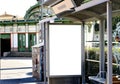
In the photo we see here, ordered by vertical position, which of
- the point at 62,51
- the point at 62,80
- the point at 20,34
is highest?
the point at 20,34

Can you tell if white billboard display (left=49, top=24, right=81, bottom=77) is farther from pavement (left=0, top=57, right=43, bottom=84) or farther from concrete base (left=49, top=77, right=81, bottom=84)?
pavement (left=0, top=57, right=43, bottom=84)

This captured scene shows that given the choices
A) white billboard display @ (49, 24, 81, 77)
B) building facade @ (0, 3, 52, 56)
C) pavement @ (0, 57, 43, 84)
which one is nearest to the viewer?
white billboard display @ (49, 24, 81, 77)

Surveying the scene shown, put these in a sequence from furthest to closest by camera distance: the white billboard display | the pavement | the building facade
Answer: the building facade, the pavement, the white billboard display

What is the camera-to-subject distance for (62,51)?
9984 mm

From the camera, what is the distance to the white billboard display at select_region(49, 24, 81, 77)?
9930 millimetres

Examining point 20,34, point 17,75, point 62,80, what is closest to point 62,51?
point 62,80

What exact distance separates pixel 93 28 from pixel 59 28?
3.49 feet

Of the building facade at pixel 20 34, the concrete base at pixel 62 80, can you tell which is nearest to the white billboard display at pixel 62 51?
the concrete base at pixel 62 80

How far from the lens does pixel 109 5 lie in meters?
5.72

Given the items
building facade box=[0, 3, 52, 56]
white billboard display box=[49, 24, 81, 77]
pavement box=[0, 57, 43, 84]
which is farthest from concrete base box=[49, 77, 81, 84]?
building facade box=[0, 3, 52, 56]

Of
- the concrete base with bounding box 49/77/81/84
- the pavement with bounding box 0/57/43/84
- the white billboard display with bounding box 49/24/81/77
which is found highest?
the white billboard display with bounding box 49/24/81/77

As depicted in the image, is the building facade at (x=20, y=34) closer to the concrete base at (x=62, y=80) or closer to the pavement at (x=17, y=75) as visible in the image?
the pavement at (x=17, y=75)

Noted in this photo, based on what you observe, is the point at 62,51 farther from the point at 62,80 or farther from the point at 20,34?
the point at 20,34

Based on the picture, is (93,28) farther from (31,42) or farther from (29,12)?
(29,12)
